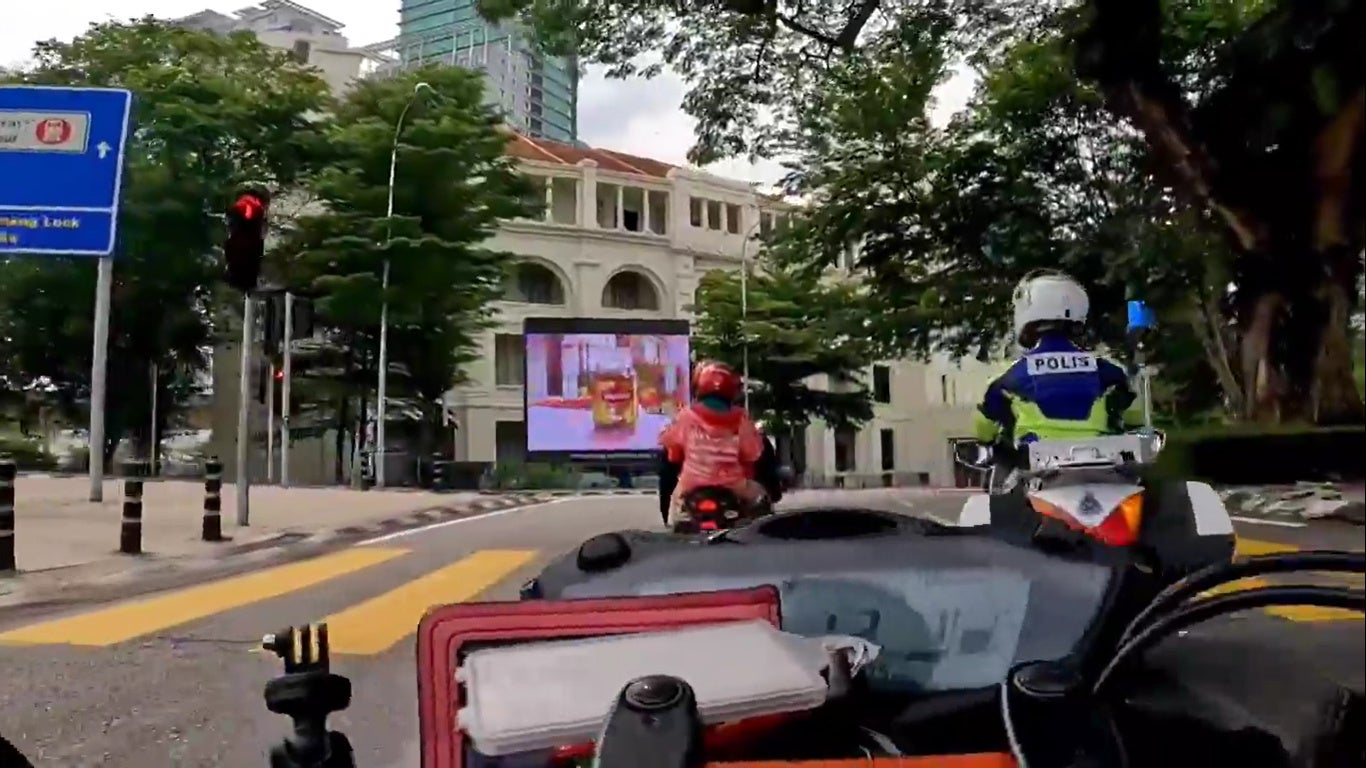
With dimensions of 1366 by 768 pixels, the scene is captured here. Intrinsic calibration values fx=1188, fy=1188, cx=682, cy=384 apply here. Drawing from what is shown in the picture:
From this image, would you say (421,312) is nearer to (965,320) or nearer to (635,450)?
(635,450)

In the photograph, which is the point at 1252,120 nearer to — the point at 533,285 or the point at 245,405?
the point at 533,285

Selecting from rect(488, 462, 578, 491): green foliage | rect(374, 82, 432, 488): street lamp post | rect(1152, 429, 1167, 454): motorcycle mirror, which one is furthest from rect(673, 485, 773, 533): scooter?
rect(1152, 429, 1167, 454): motorcycle mirror

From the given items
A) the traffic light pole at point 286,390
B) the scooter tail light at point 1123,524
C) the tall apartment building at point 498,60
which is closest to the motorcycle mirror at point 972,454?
the scooter tail light at point 1123,524

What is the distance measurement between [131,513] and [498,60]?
1.91ft

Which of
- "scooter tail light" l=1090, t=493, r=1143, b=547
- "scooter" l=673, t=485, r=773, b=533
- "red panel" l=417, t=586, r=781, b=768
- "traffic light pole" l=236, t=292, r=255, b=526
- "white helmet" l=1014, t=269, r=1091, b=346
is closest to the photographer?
"scooter tail light" l=1090, t=493, r=1143, b=547

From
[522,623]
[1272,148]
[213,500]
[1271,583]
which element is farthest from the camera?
[213,500]

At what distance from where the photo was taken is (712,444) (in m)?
1.30

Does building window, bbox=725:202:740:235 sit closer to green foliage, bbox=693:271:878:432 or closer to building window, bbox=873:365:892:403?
green foliage, bbox=693:271:878:432

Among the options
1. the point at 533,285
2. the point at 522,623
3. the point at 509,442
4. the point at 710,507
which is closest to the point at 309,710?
the point at 522,623

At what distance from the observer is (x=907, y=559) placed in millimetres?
783

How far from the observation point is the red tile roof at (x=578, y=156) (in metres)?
1.07

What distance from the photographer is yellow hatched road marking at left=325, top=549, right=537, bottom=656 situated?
3.55 feet

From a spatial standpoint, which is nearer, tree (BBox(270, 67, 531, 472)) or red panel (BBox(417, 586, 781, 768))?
red panel (BBox(417, 586, 781, 768))

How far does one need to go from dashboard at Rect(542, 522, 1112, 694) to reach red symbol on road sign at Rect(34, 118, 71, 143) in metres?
0.58
